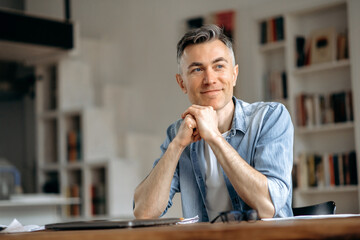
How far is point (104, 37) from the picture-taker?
6.10 m

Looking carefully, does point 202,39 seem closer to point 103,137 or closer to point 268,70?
point 268,70

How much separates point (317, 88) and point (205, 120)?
3028 millimetres

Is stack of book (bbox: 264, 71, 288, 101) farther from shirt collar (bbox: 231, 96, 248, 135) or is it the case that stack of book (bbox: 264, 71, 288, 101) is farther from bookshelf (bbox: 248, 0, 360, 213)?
shirt collar (bbox: 231, 96, 248, 135)

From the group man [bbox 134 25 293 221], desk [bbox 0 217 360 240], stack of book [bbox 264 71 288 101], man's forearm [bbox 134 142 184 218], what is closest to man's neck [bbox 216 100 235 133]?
man [bbox 134 25 293 221]

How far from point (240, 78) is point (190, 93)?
2.91 meters

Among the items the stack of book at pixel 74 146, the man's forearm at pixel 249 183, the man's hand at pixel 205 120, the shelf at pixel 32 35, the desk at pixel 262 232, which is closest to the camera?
the desk at pixel 262 232

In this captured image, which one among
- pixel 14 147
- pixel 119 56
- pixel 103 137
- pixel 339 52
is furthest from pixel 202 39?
pixel 14 147

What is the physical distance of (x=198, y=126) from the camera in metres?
1.81

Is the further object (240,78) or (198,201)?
(240,78)

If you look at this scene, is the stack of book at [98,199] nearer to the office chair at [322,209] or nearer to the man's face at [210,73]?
the man's face at [210,73]

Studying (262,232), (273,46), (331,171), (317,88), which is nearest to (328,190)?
(331,171)

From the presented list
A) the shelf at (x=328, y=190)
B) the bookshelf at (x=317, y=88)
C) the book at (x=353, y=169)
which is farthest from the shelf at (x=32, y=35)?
the book at (x=353, y=169)

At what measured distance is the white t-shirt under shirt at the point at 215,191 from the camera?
1839mm

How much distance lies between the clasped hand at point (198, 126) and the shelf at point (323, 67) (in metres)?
2.71
